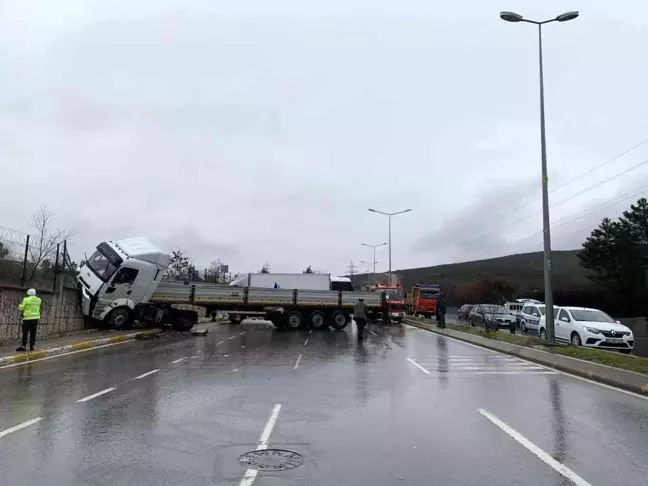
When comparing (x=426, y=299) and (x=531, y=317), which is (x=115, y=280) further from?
(x=426, y=299)

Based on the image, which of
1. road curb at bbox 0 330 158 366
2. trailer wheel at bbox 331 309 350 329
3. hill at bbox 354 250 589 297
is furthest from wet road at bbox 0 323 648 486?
hill at bbox 354 250 589 297

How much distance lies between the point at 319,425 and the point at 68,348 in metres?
12.5

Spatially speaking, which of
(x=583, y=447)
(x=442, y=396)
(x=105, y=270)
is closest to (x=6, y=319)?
(x=105, y=270)

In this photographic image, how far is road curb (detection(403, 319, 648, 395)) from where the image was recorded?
10.8 m

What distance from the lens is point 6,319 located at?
1730 cm

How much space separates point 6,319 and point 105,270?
22.7 feet

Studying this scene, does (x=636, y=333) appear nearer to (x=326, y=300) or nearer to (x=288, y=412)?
(x=326, y=300)

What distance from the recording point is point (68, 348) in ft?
55.9

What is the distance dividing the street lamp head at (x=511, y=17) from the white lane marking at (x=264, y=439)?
1522 cm

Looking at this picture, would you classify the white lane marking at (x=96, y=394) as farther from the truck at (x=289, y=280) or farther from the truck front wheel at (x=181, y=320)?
the truck at (x=289, y=280)

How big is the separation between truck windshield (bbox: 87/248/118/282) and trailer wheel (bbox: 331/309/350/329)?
11.9 m

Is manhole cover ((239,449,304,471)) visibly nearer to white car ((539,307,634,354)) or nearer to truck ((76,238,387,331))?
white car ((539,307,634,354))

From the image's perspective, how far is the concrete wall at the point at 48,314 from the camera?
17281 mm

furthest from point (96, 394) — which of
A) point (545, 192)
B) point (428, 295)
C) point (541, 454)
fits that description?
point (428, 295)
